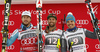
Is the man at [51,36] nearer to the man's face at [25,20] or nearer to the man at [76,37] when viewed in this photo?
the man at [76,37]

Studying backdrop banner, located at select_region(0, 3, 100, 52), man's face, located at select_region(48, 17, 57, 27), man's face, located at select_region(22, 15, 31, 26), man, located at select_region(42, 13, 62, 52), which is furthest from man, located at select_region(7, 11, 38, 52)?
backdrop banner, located at select_region(0, 3, 100, 52)

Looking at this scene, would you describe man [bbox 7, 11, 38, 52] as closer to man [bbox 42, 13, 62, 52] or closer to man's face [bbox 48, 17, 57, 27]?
man [bbox 42, 13, 62, 52]

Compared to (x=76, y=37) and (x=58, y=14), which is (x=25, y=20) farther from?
(x=58, y=14)

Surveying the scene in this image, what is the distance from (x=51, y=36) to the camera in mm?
→ 2711

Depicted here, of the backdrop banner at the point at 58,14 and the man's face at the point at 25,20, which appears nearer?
the man's face at the point at 25,20

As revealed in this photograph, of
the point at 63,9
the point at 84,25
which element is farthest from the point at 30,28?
the point at 84,25

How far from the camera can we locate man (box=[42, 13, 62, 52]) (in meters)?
2.68

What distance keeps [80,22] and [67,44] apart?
3.65ft

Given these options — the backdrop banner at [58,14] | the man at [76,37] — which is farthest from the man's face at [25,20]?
the backdrop banner at [58,14]

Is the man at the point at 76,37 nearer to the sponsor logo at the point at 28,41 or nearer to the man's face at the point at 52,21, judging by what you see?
the man's face at the point at 52,21

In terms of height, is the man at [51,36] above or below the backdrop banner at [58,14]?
below

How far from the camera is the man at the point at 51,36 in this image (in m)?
2.68

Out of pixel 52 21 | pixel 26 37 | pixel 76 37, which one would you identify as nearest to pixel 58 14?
pixel 52 21

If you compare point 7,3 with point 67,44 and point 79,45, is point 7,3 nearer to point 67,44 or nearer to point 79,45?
point 67,44
